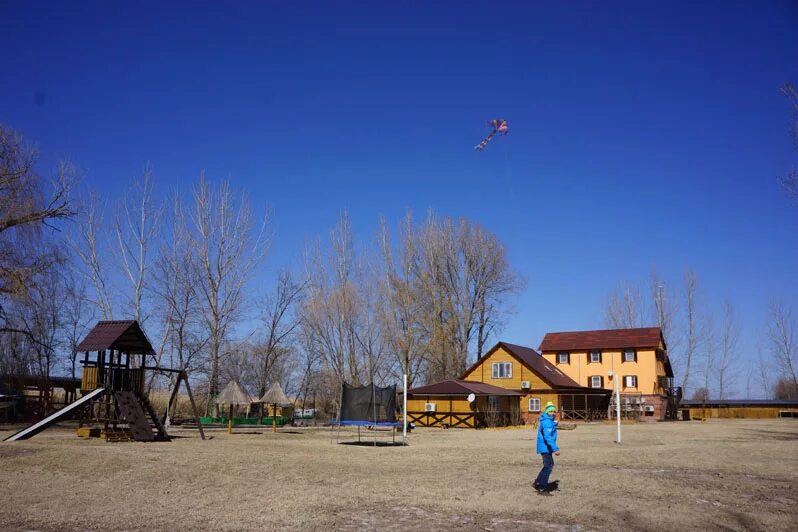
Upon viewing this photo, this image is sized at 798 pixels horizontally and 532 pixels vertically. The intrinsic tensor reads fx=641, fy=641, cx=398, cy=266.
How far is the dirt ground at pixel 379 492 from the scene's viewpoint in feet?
30.0

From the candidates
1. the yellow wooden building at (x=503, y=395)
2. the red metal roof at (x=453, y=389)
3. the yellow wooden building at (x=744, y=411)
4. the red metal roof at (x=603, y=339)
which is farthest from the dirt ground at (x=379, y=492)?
the yellow wooden building at (x=744, y=411)

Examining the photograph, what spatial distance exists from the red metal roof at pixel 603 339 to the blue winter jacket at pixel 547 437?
2026 inches

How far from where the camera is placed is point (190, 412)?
56250mm

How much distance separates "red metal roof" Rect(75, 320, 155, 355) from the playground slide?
61.8 inches

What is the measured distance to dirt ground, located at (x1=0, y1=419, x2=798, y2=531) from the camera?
9133 millimetres

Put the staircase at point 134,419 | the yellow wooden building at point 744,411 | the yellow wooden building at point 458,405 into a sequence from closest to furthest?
the staircase at point 134,419
the yellow wooden building at point 458,405
the yellow wooden building at point 744,411

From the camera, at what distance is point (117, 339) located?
22.4 meters

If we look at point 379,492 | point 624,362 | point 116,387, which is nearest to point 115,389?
point 116,387

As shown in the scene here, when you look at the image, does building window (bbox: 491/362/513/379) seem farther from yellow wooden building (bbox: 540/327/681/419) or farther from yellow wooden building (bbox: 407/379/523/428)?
yellow wooden building (bbox: 540/327/681/419)

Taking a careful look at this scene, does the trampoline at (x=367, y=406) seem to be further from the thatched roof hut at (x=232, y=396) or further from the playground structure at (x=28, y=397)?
the playground structure at (x=28, y=397)

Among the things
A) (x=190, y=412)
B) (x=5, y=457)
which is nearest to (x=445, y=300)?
(x=190, y=412)

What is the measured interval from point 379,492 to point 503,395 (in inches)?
1436

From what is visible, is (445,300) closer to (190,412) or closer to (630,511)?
(190,412)

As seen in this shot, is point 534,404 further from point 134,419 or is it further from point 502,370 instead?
point 134,419
